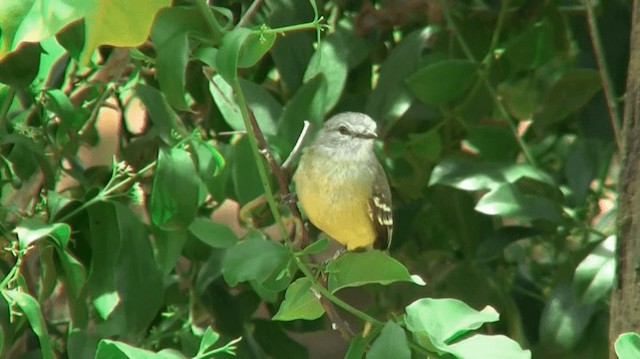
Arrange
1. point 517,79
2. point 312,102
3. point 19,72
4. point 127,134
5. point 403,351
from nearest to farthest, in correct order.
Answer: point 403,351
point 19,72
point 312,102
point 127,134
point 517,79

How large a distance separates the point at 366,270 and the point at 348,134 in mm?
628

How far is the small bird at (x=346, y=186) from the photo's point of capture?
1.77 meters

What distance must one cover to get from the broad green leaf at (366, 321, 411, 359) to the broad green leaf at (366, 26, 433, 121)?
61cm

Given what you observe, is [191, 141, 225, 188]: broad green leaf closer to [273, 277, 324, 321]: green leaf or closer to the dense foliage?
the dense foliage

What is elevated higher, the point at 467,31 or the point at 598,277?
the point at 467,31

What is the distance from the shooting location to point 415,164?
186 cm

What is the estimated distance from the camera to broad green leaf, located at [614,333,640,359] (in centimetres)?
105

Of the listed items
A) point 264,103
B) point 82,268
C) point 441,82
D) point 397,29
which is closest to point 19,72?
point 82,268

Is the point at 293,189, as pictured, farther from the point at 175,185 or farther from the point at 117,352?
the point at 117,352

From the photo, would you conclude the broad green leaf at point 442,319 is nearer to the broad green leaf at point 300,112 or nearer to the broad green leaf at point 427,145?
the broad green leaf at point 300,112

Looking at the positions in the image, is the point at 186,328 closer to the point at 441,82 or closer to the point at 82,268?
the point at 82,268

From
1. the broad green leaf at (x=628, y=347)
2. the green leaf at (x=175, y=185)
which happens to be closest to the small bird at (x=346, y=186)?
the green leaf at (x=175, y=185)

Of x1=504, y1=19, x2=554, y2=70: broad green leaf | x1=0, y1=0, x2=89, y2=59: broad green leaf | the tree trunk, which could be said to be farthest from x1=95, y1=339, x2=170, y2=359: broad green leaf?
x1=504, y1=19, x2=554, y2=70: broad green leaf

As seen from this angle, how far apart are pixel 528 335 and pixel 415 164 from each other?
0.39 meters
